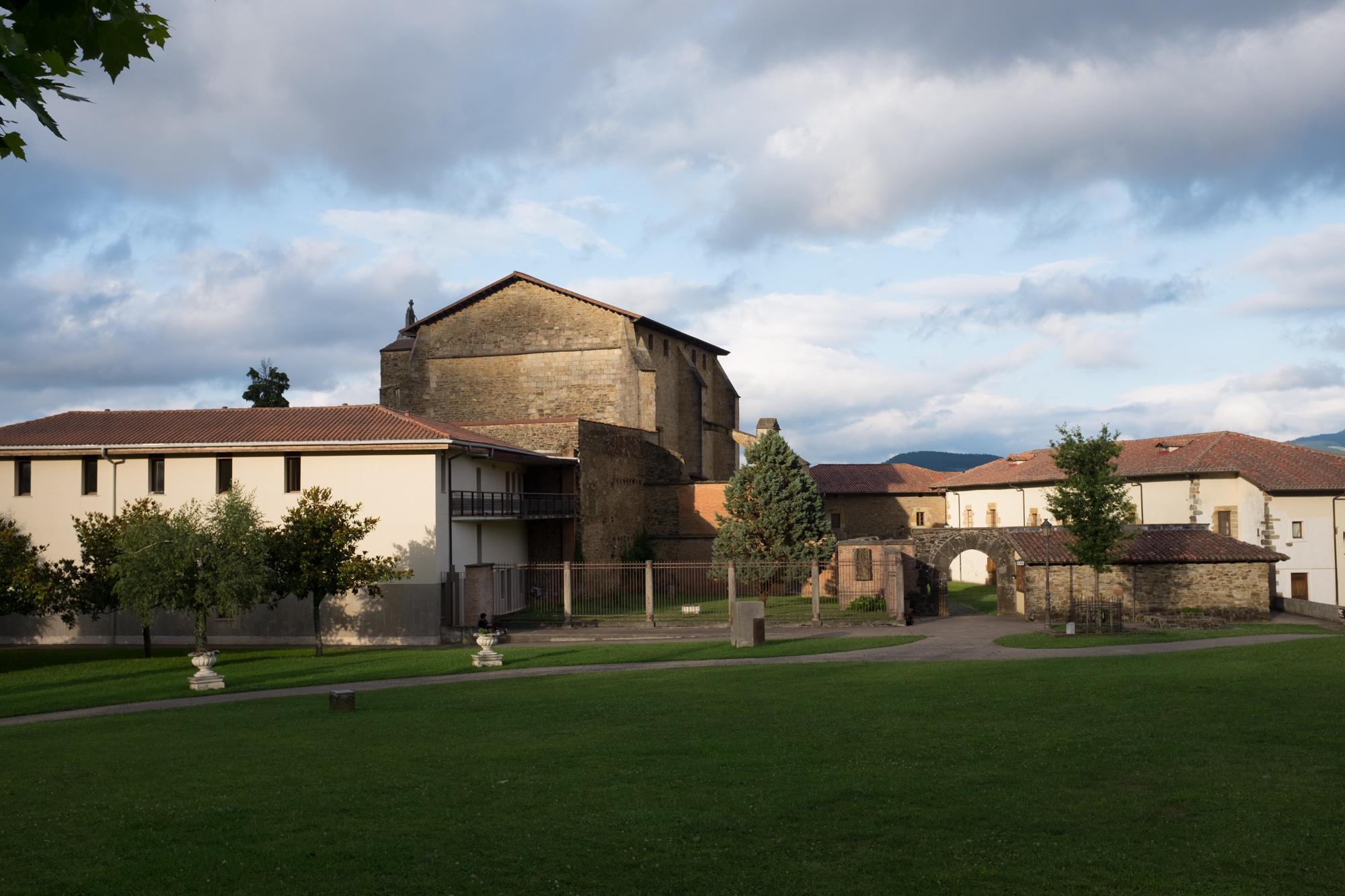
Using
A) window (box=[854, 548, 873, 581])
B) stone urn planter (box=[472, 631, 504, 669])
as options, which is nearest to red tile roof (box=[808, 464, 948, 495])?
window (box=[854, 548, 873, 581])

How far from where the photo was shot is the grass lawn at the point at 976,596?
134ft

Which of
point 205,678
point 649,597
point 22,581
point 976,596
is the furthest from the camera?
point 976,596

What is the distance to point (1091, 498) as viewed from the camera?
98.3 feet

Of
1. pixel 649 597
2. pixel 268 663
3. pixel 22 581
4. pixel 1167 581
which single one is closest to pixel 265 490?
pixel 22 581

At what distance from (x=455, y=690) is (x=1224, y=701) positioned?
13728mm

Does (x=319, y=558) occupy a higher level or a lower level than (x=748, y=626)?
higher

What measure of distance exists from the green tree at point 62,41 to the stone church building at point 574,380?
4303cm

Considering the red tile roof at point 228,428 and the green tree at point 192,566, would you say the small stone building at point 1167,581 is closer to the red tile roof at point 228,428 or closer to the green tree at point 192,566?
the red tile roof at point 228,428

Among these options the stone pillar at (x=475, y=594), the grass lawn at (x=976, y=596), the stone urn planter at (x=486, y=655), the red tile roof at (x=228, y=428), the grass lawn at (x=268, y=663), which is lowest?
the grass lawn at (x=976, y=596)

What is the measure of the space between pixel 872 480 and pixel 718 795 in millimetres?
54273

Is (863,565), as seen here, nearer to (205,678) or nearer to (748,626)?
(748,626)

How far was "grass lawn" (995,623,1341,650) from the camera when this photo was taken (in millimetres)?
26438

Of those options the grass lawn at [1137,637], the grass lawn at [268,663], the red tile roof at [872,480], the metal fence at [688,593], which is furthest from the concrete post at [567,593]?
the red tile roof at [872,480]

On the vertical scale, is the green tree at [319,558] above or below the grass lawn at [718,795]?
above
